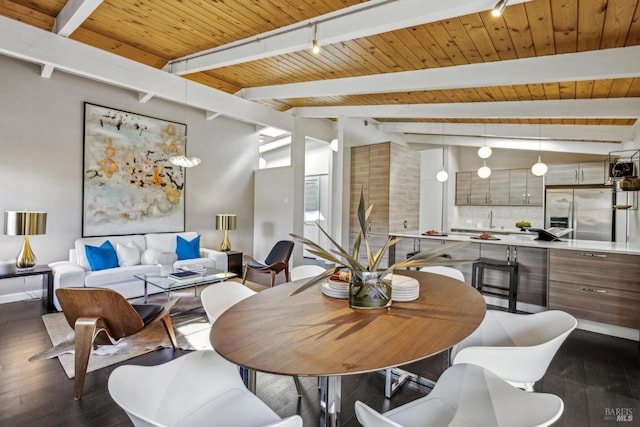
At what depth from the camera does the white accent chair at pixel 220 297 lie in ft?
6.19

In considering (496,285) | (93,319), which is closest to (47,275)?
(93,319)

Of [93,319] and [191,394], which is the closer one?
[191,394]

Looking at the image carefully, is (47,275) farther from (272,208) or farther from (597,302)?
(597,302)

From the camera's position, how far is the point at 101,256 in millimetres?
4105

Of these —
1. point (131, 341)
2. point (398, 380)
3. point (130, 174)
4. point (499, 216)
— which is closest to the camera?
point (398, 380)

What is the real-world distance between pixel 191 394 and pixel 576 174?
23.9ft

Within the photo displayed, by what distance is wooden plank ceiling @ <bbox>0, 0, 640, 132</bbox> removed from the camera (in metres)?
2.44

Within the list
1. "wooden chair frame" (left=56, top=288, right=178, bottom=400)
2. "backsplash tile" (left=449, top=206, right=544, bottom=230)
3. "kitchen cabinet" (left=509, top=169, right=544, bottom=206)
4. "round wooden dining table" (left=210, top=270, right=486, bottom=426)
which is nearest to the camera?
"round wooden dining table" (left=210, top=270, right=486, bottom=426)

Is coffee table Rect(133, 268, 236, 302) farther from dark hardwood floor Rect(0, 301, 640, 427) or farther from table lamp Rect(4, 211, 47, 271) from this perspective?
table lamp Rect(4, 211, 47, 271)

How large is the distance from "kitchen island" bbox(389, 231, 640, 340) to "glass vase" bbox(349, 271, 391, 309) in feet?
6.68

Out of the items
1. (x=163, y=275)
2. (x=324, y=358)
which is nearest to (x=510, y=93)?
(x=324, y=358)

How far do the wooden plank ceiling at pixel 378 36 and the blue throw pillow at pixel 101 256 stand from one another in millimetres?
2500

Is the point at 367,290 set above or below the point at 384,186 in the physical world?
below

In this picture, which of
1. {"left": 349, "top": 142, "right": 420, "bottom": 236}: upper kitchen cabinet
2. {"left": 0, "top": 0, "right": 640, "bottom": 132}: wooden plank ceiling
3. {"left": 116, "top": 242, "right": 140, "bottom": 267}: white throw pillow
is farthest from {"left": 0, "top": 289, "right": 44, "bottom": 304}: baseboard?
{"left": 349, "top": 142, "right": 420, "bottom": 236}: upper kitchen cabinet
